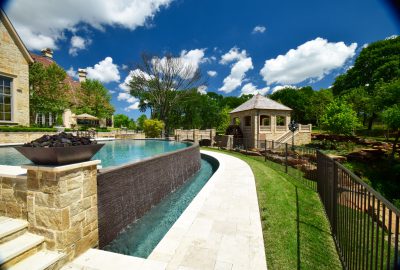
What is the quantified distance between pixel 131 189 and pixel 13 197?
2.58m

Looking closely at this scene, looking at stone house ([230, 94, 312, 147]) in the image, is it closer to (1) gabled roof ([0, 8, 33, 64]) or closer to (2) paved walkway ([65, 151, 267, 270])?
(2) paved walkway ([65, 151, 267, 270])

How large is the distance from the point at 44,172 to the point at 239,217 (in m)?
3.98

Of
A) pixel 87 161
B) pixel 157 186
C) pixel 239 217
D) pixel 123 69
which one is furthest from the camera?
pixel 123 69

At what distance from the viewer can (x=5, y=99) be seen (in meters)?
18.2

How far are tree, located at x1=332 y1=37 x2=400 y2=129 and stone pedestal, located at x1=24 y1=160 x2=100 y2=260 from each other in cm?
4310

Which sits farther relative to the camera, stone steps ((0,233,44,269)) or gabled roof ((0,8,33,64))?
gabled roof ((0,8,33,64))

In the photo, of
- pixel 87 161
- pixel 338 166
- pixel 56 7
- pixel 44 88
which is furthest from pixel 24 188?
pixel 44 88

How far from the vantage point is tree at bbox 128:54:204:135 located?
33.9 meters

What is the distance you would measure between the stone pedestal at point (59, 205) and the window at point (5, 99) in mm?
20925

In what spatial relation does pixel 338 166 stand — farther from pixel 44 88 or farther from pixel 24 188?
pixel 44 88

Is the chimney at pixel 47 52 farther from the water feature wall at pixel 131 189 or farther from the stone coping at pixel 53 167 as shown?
the stone coping at pixel 53 167

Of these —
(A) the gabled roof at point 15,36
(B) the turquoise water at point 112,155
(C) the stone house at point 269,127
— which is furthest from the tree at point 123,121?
(B) the turquoise water at point 112,155

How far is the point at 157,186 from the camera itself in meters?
7.33

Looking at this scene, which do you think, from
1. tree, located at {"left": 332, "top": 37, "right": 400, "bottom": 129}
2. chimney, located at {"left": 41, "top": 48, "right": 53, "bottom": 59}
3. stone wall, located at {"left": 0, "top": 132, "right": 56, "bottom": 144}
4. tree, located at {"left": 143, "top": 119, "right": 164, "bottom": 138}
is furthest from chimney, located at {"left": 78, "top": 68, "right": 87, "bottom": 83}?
tree, located at {"left": 332, "top": 37, "right": 400, "bottom": 129}
